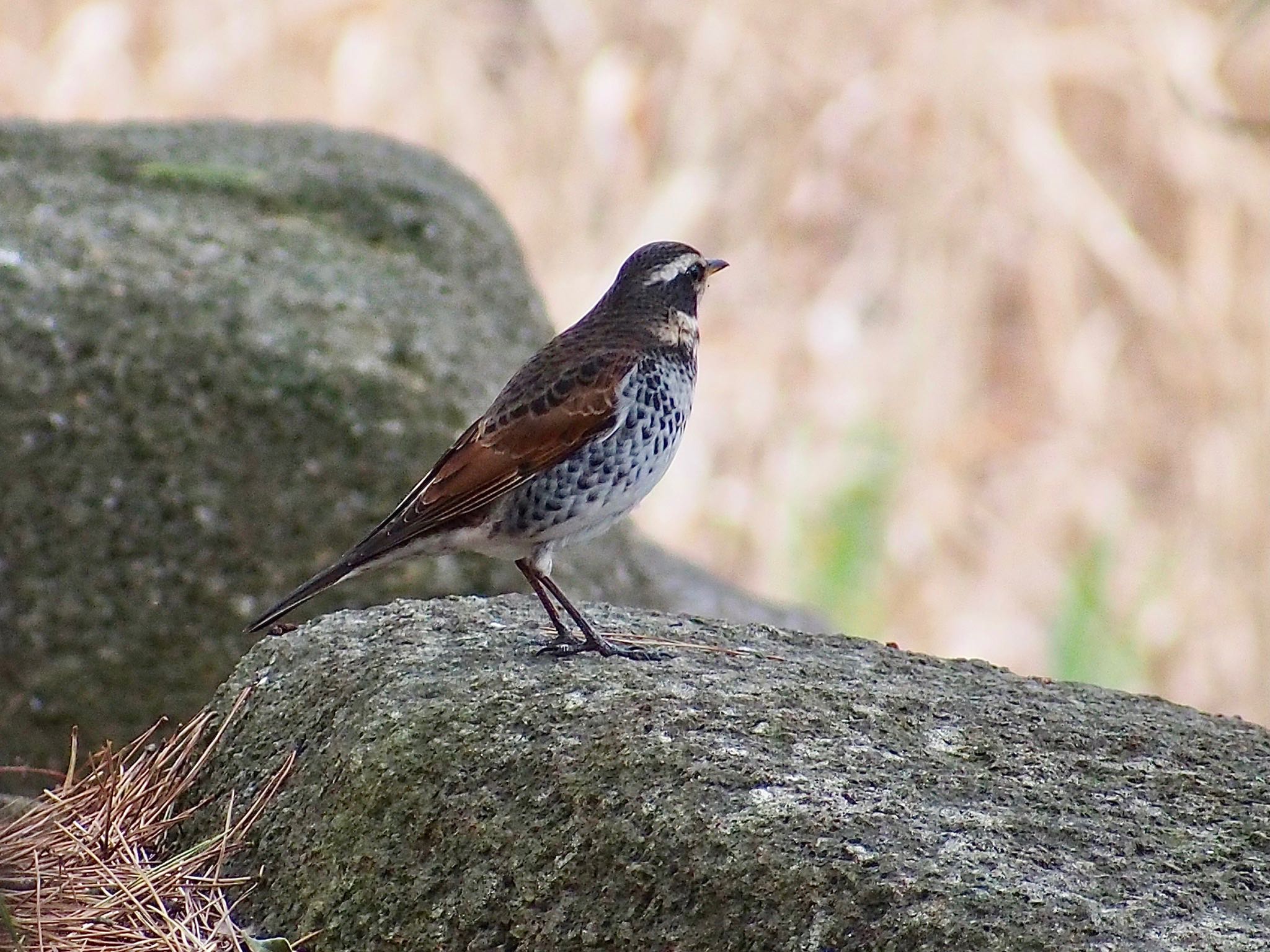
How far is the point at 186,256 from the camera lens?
5234 millimetres

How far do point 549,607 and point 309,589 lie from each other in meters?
0.56

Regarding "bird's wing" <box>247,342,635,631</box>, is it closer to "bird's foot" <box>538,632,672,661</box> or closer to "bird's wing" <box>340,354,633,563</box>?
"bird's wing" <box>340,354,633,563</box>

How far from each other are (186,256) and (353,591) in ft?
3.83

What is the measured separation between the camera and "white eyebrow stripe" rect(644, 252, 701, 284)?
186 inches

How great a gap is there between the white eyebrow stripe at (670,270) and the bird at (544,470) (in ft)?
1.31

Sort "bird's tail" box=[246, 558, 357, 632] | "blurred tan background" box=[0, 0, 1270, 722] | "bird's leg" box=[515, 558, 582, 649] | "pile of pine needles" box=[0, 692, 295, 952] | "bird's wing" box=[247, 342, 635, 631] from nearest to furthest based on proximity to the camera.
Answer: "pile of pine needles" box=[0, 692, 295, 952], "bird's leg" box=[515, 558, 582, 649], "bird's tail" box=[246, 558, 357, 632], "bird's wing" box=[247, 342, 635, 631], "blurred tan background" box=[0, 0, 1270, 722]

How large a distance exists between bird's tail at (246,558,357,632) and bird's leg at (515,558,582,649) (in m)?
0.42

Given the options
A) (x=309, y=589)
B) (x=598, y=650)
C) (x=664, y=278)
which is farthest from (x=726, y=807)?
(x=664, y=278)

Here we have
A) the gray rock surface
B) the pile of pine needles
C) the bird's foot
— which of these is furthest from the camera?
the bird's foot

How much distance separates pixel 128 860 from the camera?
10.3 ft

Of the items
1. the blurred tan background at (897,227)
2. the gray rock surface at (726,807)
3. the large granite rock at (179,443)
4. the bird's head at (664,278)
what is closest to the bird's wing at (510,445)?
the bird's head at (664,278)

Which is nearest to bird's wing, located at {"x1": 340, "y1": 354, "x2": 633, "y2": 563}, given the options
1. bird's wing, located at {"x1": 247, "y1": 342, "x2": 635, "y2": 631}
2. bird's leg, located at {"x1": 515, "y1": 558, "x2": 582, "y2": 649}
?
bird's wing, located at {"x1": 247, "y1": 342, "x2": 635, "y2": 631}

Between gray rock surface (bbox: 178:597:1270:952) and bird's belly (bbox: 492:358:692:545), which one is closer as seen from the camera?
gray rock surface (bbox: 178:597:1270:952)

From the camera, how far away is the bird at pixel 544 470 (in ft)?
13.4
